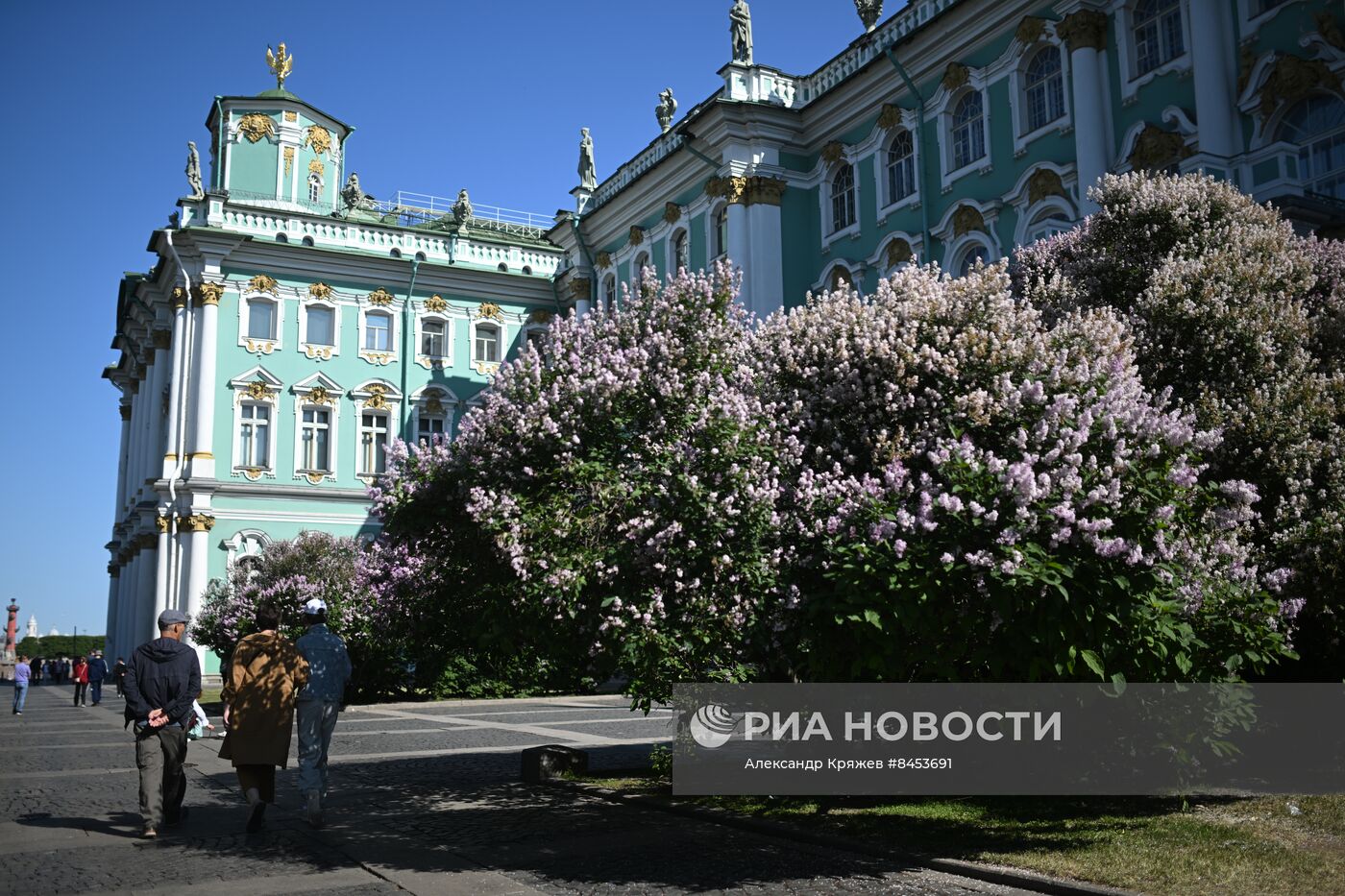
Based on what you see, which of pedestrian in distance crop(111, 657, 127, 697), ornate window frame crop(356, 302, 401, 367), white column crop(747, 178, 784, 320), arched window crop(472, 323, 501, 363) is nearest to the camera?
pedestrian in distance crop(111, 657, 127, 697)

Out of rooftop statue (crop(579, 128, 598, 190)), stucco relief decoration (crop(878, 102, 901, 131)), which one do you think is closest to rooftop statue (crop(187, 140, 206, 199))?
rooftop statue (crop(579, 128, 598, 190))

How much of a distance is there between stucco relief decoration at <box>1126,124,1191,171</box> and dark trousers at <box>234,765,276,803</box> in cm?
1783

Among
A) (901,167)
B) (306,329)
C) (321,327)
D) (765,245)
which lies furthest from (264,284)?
(901,167)

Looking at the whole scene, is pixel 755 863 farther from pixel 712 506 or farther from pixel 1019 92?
pixel 1019 92

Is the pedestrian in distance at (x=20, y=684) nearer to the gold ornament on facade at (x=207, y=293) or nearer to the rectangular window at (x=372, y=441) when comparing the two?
the rectangular window at (x=372, y=441)

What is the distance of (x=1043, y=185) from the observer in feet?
76.1

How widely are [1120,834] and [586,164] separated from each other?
120 feet

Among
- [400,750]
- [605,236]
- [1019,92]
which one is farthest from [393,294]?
[400,750]

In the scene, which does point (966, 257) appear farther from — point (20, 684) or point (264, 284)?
point (264, 284)

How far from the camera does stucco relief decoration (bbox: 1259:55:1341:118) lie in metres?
17.7

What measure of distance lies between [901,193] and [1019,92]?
3970mm

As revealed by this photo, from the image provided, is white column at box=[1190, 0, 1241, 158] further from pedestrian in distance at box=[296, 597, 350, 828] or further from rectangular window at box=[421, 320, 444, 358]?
rectangular window at box=[421, 320, 444, 358]

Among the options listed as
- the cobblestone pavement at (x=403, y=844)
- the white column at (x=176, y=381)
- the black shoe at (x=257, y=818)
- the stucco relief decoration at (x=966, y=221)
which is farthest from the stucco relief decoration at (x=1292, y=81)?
the white column at (x=176, y=381)

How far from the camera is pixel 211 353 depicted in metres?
39.9
